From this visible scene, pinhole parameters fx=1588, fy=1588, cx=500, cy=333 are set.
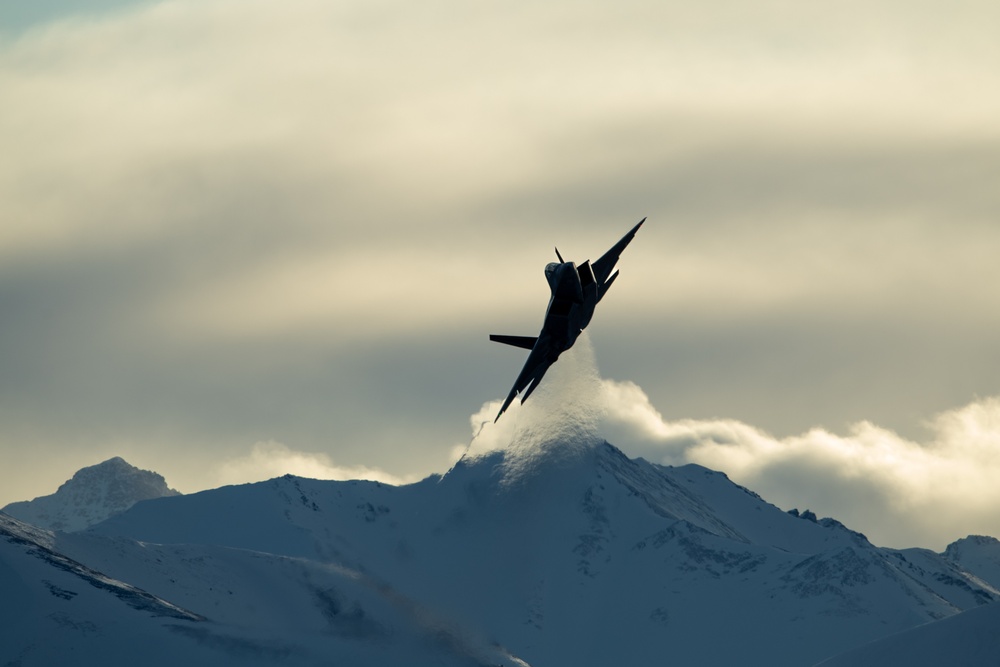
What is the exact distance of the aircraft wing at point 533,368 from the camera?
370 feet

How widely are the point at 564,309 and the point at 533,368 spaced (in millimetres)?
5209

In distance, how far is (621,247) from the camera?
377ft

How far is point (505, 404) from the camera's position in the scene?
110125mm

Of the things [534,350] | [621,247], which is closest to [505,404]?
[534,350]

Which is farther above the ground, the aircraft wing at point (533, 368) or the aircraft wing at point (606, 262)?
the aircraft wing at point (606, 262)

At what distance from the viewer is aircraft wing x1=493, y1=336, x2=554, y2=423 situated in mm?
112750

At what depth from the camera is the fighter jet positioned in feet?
361

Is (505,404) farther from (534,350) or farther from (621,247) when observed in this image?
(621,247)

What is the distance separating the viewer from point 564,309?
111 meters

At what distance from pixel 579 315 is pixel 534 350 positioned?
4.05m

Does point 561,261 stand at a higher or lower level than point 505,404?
higher

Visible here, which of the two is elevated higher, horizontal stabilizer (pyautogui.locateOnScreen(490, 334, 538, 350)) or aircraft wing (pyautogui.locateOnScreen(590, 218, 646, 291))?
aircraft wing (pyautogui.locateOnScreen(590, 218, 646, 291))

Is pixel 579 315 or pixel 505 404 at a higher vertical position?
pixel 579 315

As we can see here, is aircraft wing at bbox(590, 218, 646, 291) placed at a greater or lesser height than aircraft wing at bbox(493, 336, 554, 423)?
greater
